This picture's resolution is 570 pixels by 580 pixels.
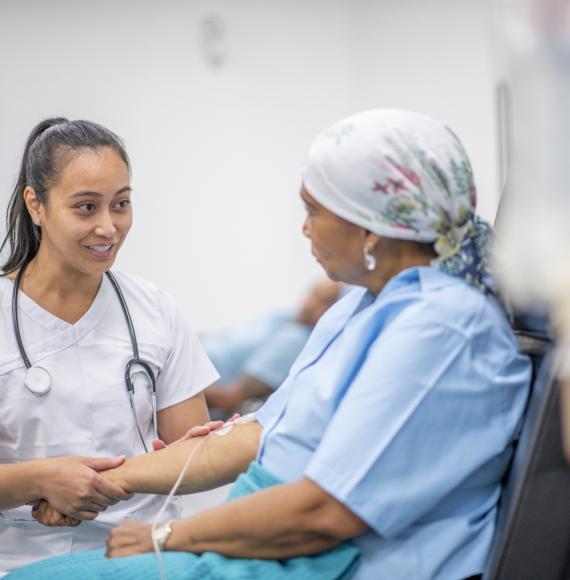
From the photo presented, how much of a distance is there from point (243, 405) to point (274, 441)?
2.77m

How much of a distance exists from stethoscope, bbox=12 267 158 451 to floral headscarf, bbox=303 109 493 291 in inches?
27.8

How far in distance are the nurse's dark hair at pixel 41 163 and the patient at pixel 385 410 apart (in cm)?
67

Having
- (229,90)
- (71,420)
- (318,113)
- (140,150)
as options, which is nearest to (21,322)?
(71,420)

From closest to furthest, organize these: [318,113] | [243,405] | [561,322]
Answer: [561,322] → [243,405] → [318,113]

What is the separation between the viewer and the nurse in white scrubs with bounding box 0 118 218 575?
194 cm

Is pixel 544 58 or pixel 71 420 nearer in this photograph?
pixel 544 58

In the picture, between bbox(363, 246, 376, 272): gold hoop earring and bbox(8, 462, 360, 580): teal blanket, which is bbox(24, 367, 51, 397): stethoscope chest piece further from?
bbox(363, 246, 376, 272): gold hoop earring

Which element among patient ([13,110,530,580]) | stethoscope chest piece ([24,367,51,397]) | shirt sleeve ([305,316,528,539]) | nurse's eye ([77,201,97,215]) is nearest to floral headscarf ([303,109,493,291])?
patient ([13,110,530,580])

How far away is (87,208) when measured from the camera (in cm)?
197

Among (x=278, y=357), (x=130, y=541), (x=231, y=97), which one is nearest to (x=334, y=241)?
(x=130, y=541)

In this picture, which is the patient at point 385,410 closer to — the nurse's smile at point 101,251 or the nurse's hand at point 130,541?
the nurse's hand at point 130,541

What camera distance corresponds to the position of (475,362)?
1382mm

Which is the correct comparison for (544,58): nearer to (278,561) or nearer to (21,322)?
(278,561)

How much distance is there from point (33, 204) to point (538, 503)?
1.22 m
